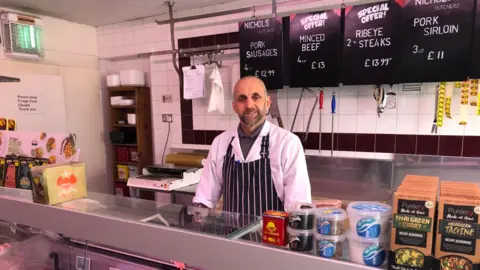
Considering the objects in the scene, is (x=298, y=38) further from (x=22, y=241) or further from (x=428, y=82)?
(x=22, y=241)

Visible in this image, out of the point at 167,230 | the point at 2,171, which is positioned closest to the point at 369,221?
the point at 167,230

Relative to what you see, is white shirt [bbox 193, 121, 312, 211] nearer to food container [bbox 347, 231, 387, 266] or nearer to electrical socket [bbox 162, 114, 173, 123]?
food container [bbox 347, 231, 387, 266]

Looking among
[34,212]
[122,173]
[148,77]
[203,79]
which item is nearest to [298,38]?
[203,79]

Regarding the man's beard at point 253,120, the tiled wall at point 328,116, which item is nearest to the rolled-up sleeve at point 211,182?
the man's beard at point 253,120

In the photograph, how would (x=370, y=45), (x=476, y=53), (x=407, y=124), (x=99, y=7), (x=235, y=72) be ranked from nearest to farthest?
(x=476, y=53) < (x=370, y=45) < (x=407, y=124) < (x=235, y=72) < (x=99, y=7)

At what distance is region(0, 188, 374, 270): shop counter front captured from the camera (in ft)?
3.02

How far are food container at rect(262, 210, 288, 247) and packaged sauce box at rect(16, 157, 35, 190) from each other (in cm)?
130

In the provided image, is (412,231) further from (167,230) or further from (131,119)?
(131,119)

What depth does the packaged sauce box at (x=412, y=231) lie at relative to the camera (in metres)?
0.76

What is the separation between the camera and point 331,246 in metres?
0.85

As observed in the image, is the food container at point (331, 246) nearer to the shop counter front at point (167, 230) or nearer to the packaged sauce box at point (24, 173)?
the shop counter front at point (167, 230)

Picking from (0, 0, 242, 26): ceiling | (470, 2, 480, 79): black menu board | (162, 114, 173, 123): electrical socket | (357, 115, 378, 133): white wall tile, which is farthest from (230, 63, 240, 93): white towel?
(470, 2, 480, 79): black menu board

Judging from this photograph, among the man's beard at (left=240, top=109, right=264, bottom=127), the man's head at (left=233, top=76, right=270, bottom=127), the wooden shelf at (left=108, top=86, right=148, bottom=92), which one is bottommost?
the man's beard at (left=240, top=109, right=264, bottom=127)

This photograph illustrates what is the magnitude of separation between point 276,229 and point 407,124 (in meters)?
2.54
